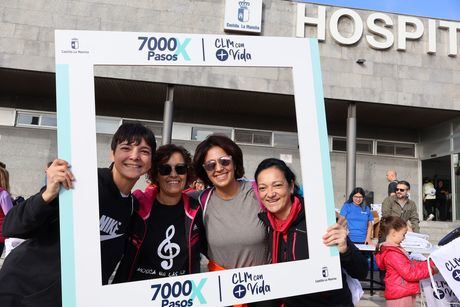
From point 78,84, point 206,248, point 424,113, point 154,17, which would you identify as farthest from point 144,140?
point 424,113

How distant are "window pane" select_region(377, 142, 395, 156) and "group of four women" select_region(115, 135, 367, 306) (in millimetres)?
11453

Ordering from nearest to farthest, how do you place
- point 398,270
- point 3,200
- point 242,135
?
point 398,270
point 3,200
point 242,135

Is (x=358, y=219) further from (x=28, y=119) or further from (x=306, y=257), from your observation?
(x=28, y=119)

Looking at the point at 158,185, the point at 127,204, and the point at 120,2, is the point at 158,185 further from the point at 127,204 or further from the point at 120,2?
the point at 120,2

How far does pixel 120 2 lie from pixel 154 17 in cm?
95

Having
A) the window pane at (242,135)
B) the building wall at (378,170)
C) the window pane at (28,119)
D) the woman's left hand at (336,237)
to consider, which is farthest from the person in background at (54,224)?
the building wall at (378,170)

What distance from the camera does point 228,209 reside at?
1871mm

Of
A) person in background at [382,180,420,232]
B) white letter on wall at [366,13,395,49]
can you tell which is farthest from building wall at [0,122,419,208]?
white letter on wall at [366,13,395,49]

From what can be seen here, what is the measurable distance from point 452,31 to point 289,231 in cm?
1169

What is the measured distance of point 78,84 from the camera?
1447 mm

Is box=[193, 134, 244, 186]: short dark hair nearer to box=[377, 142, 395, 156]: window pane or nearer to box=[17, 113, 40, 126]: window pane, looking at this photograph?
box=[17, 113, 40, 126]: window pane

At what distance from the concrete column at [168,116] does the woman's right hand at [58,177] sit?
780cm

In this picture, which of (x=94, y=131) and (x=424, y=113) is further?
(x=424, y=113)

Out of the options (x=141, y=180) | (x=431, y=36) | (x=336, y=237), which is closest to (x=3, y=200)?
(x=141, y=180)
